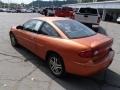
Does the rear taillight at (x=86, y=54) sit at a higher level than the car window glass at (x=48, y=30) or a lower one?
lower

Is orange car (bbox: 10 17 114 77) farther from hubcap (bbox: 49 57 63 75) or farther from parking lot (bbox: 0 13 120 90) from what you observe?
parking lot (bbox: 0 13 120 90)

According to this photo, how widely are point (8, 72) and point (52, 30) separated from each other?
1.72m

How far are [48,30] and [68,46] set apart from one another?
1198 millimetres

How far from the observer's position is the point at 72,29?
6121 mm

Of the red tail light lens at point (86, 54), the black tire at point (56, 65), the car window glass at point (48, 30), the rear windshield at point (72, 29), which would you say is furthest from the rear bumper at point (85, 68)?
the car window glass at point (48, 30)

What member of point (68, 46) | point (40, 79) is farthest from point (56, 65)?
point (68, 46)

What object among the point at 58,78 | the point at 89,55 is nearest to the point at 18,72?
the point at 58,78

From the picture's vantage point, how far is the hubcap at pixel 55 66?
5699mm

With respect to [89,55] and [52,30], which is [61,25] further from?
[89,55]

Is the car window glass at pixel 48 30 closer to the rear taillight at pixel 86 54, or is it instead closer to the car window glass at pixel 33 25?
the car window glass at pixel 33 25

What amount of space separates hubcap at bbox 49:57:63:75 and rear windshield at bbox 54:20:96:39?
75cm

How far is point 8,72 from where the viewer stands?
6.11 m

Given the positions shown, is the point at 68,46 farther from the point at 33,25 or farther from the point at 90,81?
the point at 33,25

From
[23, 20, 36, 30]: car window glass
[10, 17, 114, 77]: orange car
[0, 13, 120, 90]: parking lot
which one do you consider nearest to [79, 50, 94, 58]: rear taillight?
[10, 17, 114, 77]: orange car
